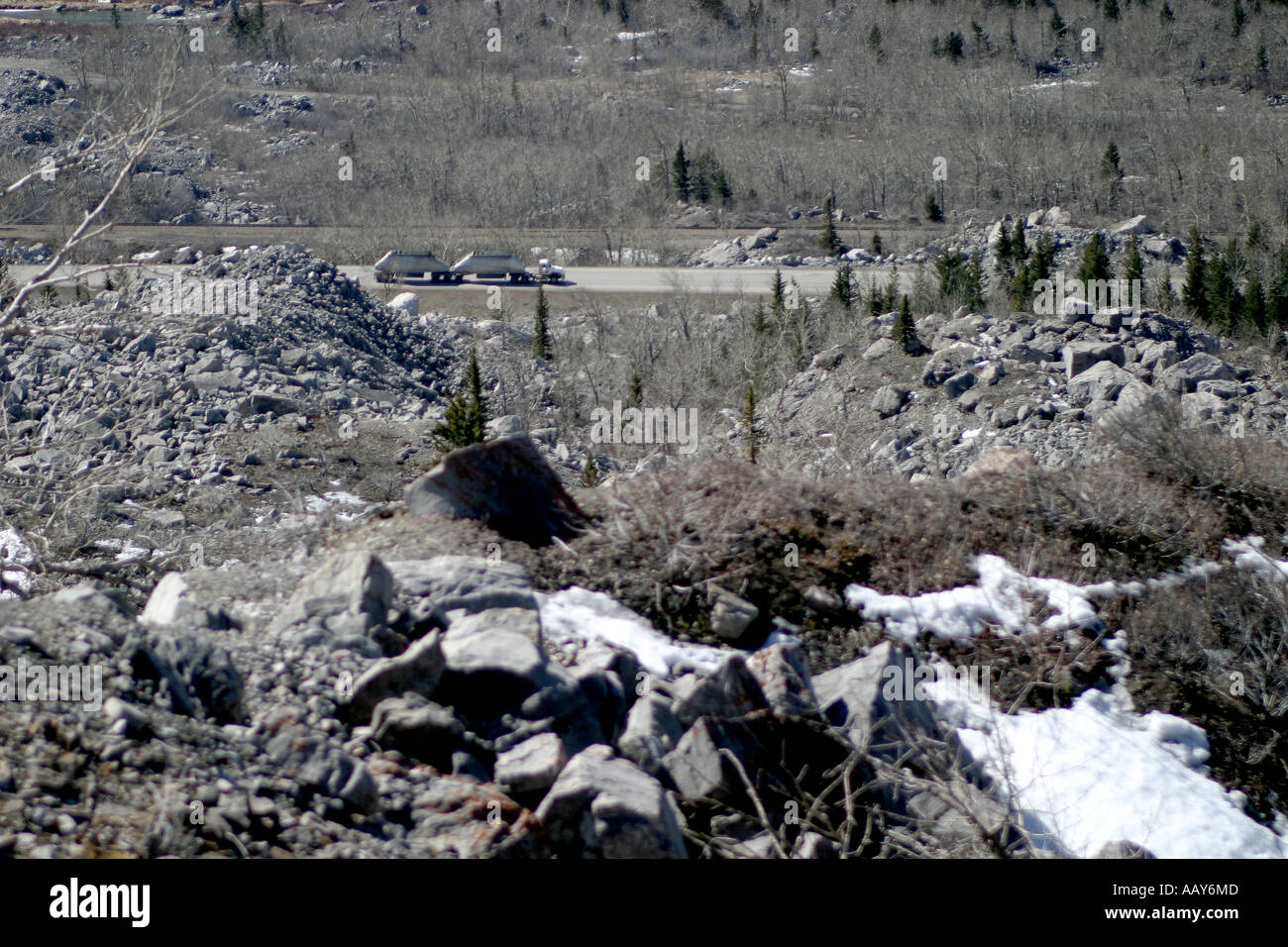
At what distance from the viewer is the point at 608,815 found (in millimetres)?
5035

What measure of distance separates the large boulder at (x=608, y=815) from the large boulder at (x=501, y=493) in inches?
134

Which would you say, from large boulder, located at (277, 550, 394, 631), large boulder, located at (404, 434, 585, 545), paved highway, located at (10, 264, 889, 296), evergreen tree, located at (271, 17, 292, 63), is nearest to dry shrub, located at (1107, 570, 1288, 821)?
large boulder, located at (404, 434, 585, 545)

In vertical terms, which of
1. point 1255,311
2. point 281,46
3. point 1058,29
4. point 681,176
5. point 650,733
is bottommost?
point 1255,311

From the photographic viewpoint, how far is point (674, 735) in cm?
631

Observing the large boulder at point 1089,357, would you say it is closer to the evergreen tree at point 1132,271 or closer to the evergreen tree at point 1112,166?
the evergreen tree at point 1132,271

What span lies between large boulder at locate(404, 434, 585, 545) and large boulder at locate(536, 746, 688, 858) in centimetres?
339

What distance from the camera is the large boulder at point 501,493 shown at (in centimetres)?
850

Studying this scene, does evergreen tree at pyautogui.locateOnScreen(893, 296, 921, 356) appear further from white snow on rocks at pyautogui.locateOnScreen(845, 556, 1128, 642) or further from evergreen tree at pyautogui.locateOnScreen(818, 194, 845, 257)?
white snow on rocks at pyautogui.locateOnScreen(845, 556, 1128, 642)

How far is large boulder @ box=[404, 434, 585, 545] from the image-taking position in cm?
850

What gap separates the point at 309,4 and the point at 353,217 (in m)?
54.6

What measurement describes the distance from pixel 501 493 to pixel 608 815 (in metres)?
3.99

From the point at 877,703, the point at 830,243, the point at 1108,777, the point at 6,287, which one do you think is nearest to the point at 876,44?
the point at 830,243

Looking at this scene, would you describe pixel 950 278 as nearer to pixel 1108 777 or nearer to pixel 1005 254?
pixel 1005 254

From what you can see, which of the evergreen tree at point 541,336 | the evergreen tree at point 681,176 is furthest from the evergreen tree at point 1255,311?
the evergreen tree at point 681,176
